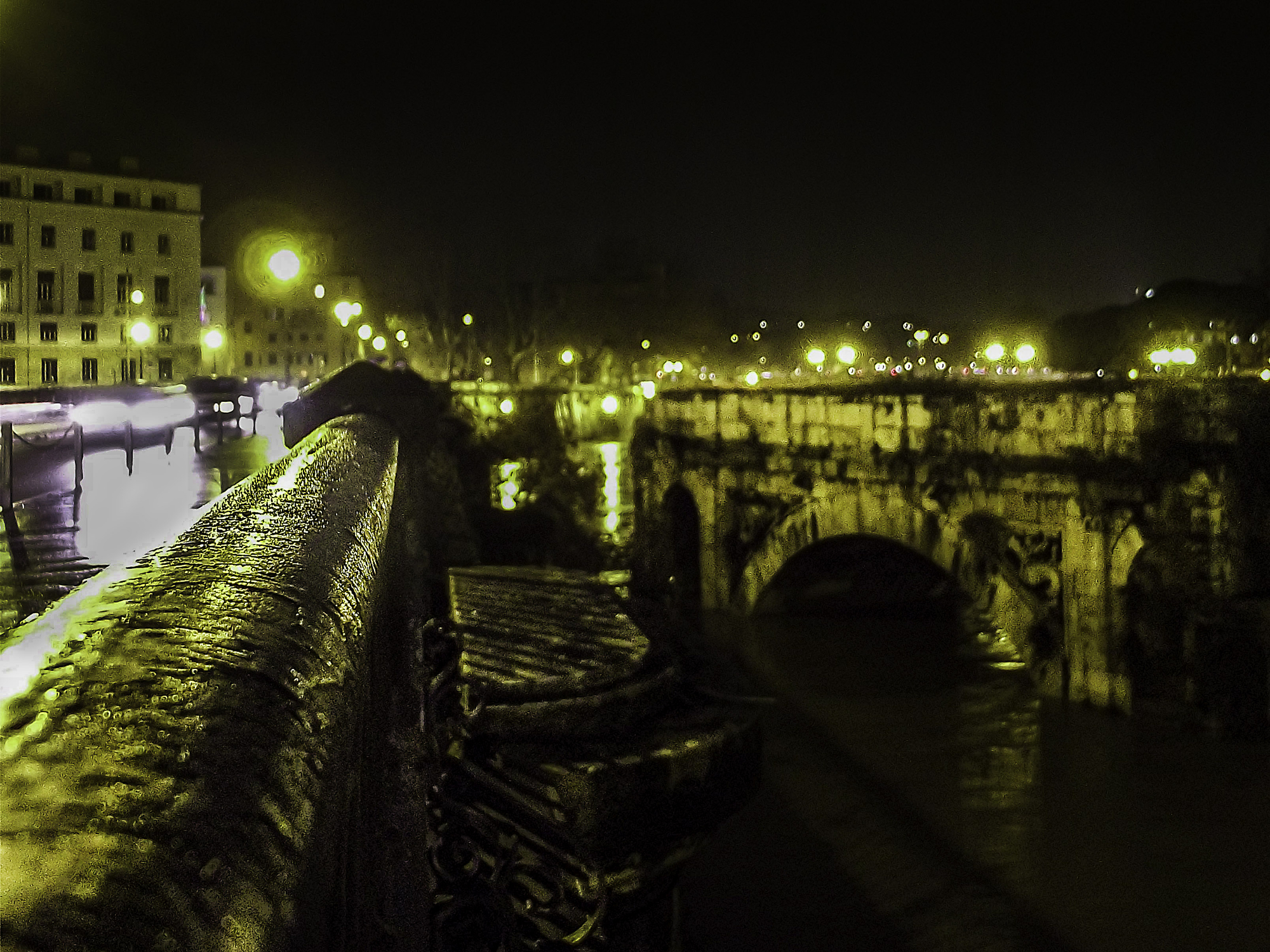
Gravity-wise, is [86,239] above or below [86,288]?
above

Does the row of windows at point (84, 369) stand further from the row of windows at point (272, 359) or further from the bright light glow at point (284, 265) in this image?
the bright light glow at point (284, 265)

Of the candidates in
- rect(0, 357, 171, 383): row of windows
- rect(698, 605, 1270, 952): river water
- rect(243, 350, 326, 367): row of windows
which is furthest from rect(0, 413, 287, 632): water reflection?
rect(243, 350, 326, 367): row of windows

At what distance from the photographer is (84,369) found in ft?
170

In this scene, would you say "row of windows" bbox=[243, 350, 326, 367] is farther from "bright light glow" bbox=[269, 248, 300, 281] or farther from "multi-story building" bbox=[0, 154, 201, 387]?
"bright light glow" bbox=[269, 248, 300, 281]

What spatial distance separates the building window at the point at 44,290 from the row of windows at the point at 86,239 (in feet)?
4.29

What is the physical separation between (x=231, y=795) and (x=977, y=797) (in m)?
13.2

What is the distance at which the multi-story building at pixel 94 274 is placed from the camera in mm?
49250

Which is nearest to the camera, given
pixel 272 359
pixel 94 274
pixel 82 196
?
pixel 94 274

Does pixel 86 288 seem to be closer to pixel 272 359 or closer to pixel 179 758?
pixel 272 359

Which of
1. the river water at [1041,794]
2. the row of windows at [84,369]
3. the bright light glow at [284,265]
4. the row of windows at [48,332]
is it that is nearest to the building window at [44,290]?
the row of windows at [48,332]

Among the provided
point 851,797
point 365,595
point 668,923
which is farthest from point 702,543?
point 365,595

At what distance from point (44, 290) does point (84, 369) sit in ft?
12.8

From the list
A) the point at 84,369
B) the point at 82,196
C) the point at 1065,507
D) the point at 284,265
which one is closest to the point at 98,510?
the point at 284,265

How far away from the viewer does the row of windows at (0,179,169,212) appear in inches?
1945
